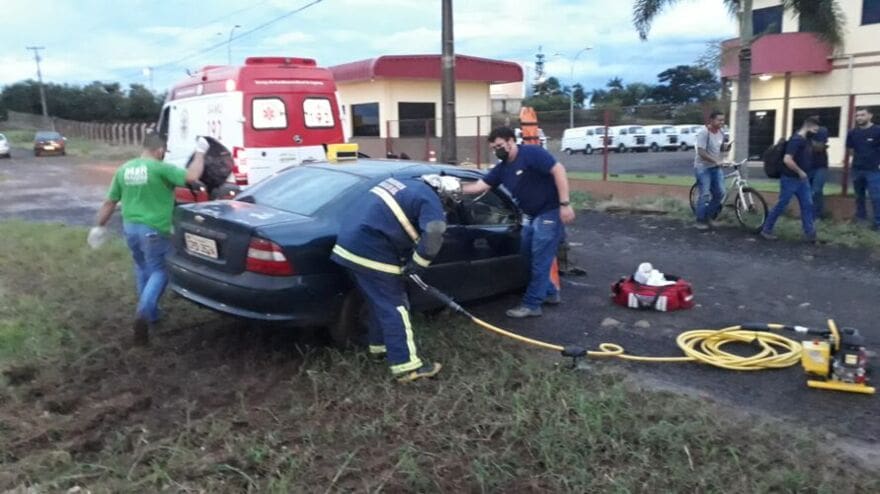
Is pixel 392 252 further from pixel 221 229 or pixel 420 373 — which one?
pixel 221 229

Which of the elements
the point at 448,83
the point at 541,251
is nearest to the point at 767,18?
the point at 448,83

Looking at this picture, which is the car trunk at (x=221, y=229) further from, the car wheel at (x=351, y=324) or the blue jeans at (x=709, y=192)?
the blue jeans at (x=709, y=192)

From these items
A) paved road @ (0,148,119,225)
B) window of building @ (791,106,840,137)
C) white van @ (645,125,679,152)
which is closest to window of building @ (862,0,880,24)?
window of building @ (791,106,840,137)

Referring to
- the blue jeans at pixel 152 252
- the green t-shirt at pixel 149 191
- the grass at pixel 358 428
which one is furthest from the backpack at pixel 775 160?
the blue jeans at pixel 152 252

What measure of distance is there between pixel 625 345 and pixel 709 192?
6031mm

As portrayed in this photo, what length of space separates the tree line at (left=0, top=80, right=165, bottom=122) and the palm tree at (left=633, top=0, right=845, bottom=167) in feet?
205

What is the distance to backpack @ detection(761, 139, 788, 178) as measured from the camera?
962 centimetres

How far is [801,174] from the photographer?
9.39m

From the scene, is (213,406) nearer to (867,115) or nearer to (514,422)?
(514,422)

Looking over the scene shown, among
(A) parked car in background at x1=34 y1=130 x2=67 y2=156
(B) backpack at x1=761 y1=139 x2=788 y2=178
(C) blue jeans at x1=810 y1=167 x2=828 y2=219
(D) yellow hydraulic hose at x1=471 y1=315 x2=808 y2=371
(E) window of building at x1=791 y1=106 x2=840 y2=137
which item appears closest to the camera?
(D) yellow hydraulic hose at x1=471 y1=315 x2=808 y2=371

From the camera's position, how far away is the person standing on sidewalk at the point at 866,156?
→ 9766mm

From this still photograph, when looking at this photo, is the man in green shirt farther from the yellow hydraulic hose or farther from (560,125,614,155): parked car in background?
(560,125,614,155): parked car in background

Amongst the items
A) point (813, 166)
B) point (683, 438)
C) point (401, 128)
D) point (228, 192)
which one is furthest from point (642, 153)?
point (683, 438)

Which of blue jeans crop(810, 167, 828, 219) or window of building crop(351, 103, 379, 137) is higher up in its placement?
window of building crop(351, 103, 379, 137)
